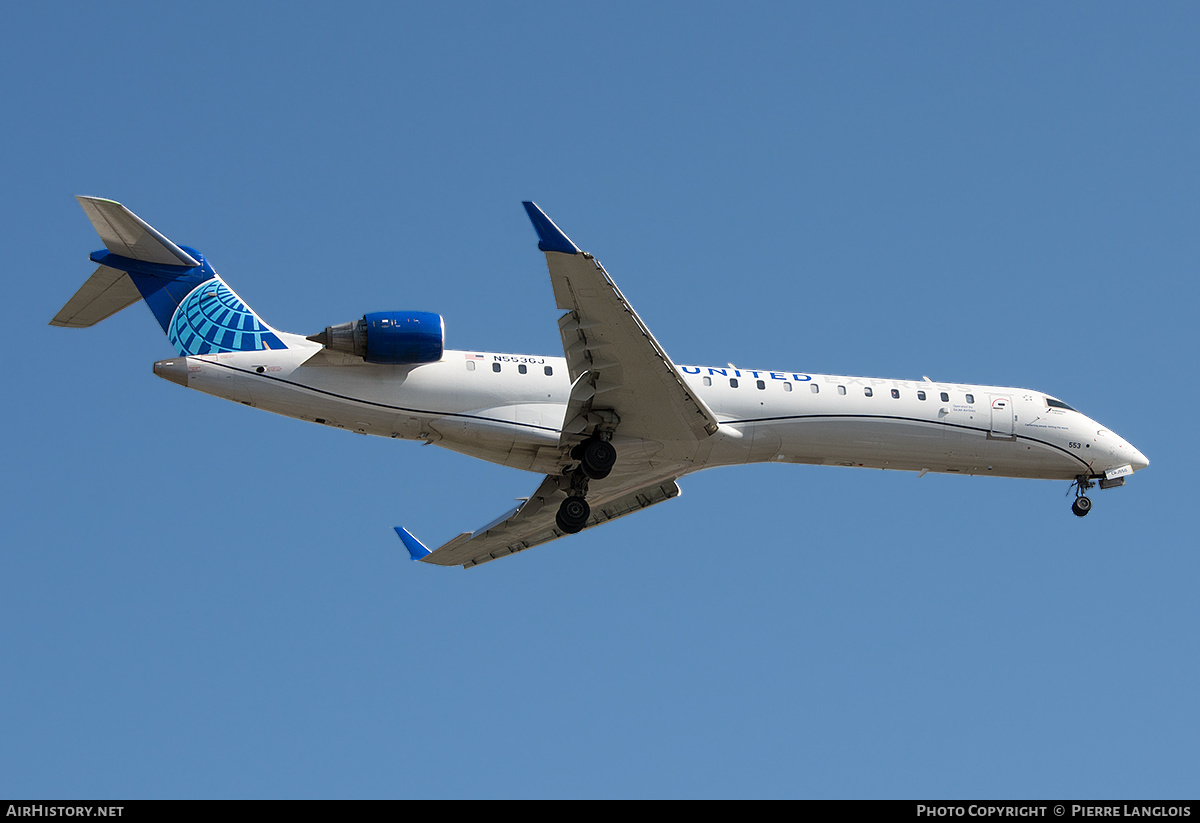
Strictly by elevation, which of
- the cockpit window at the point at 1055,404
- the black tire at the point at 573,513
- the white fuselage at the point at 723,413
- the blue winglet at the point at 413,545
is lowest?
the black tire at the point at 573,513

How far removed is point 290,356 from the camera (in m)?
21.7

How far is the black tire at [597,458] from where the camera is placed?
22.7m

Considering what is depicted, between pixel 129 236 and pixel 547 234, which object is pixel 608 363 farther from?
pixel 129 236

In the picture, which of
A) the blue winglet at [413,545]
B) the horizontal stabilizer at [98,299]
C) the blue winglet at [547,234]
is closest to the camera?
the blue winglet at [547,234]

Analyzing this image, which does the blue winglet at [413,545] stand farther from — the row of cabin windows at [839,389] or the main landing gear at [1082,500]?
the main landing gear at [1082,500]

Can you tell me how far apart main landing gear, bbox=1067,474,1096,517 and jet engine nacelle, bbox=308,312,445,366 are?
14.0m

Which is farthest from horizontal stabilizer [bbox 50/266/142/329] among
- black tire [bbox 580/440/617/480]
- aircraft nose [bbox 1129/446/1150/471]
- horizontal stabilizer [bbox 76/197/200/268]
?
aircraft nose [bbox 1129/446/1150/471]

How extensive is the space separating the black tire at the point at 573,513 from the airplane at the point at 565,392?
31 millimetres

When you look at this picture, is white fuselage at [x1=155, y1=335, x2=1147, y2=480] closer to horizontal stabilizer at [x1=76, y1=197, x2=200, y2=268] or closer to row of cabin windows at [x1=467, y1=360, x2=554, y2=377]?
row of cabin windows at [x1=467, y1=360, x2=554, y2=377]

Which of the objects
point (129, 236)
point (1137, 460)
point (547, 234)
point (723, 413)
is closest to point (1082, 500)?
point (1137, 460)

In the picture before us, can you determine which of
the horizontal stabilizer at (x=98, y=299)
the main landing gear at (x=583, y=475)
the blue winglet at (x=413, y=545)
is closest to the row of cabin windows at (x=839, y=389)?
the main landing gear at (x=583, y=475)
